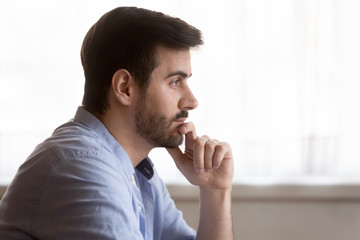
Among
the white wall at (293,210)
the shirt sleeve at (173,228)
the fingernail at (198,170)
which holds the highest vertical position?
the fingernail at (198,170)

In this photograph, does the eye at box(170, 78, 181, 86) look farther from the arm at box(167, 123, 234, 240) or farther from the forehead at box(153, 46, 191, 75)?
the arm at box(167, 123, 234, 240)

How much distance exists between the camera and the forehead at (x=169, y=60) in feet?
4.40

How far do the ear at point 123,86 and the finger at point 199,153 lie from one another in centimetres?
24

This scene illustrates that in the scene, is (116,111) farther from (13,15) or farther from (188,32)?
(13,15)

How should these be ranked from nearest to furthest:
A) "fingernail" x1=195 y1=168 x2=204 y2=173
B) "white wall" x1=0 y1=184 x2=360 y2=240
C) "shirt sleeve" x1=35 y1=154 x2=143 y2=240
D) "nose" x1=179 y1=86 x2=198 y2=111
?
"shirt sleeve" x1=35 y1=154 x2=143 y2=240, "nose" x1=179 y1=86 x2=198 y2=111, "fingernail" x1=195 y1=168 x2=204 y2=173, "white wall" x1=0 y1=184 x2=360 y2=240

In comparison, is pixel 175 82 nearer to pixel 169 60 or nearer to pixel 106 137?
pixel 169 60

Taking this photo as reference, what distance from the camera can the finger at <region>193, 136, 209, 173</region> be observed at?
57.4 inches

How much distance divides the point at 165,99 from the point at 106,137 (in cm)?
19

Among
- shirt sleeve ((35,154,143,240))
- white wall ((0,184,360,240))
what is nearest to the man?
shirt sleeve ((35,154,143,240))

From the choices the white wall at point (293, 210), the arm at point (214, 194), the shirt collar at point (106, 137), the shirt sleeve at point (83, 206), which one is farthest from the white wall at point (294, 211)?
→ the shirt sleeve at point (83, 206)

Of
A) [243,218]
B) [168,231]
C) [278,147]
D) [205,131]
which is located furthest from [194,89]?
[168,231]

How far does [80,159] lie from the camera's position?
3.44ft

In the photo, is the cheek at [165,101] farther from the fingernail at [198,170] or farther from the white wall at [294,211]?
the white wall at [294,211]

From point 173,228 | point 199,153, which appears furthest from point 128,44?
point 173,228
